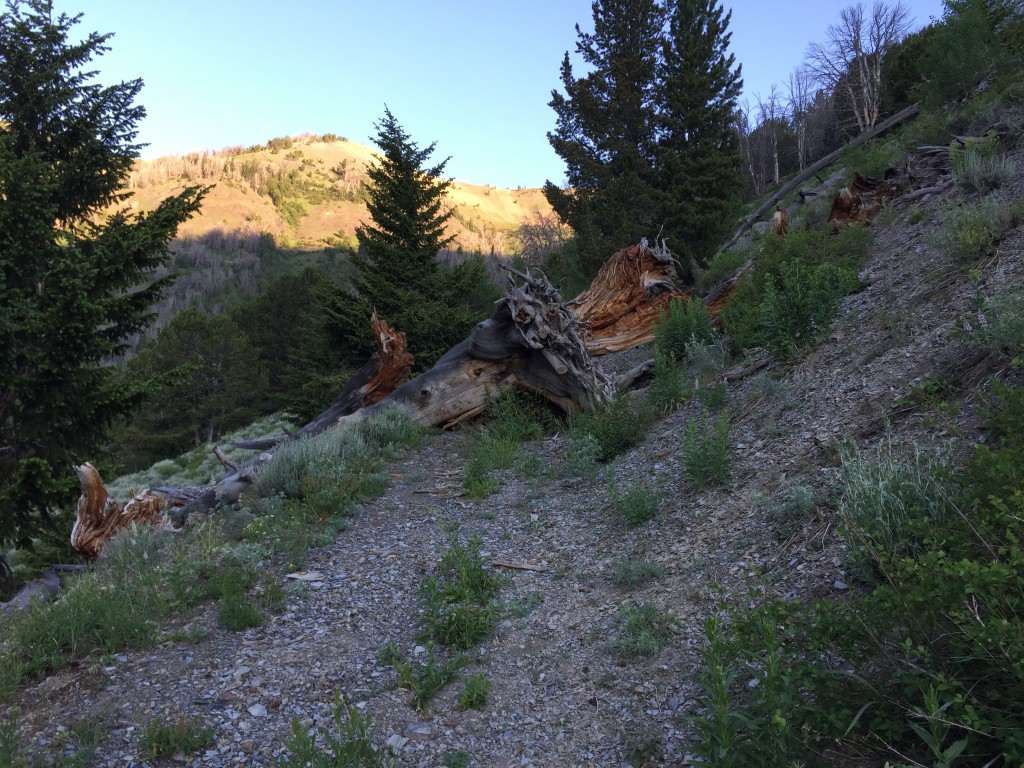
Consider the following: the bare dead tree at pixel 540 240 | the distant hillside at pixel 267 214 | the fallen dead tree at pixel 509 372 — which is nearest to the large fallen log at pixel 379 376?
the fallen dead tree at pixel 509 372

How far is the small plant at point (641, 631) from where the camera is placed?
380cm

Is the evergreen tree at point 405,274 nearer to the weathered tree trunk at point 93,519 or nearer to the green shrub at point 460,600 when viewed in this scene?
the weathered tree trunk at point 93,519

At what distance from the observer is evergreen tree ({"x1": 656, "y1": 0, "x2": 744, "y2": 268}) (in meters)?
20.2

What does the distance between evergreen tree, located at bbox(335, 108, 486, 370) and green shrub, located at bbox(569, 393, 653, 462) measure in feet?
30.1

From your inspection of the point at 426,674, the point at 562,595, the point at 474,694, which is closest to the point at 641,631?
the point at 562,595

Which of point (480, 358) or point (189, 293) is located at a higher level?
point (189, 293)

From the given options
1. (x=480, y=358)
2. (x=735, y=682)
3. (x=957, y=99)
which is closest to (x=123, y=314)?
(x=480, y=358)

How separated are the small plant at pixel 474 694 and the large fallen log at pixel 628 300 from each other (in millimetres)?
10545

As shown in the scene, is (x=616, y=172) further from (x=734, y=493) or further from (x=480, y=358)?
(x=734, y=493)

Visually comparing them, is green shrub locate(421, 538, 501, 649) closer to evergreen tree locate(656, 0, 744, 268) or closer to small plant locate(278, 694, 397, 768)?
small plant locate(278, 694, 397, 768)

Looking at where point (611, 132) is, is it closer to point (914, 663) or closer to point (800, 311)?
point (800, 311)

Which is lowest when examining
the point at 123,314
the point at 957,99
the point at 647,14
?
the point at 123,314

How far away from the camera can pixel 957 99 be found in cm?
1411

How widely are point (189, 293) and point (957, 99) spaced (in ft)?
303
